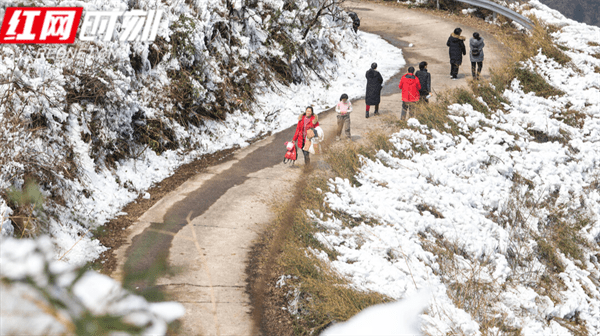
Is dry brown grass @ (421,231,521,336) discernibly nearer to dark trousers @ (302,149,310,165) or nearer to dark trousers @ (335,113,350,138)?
dark trousers @ (302,149,310,165)

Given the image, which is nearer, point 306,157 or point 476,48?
point 306,157

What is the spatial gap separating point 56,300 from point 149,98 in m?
11.6

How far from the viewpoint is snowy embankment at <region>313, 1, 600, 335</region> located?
7.15 m

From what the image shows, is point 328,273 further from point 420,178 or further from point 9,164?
point 9,164

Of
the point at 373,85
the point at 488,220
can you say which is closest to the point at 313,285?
the point at 488,220

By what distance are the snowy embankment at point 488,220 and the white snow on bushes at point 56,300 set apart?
5.42 metres

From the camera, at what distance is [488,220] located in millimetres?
9398

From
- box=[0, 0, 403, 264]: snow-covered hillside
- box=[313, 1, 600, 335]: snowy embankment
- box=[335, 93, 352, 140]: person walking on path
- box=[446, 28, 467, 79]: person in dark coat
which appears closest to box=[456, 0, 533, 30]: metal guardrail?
box=[446, 28, 467, 79]: person in dark coat

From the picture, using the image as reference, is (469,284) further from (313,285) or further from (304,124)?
(304,124)

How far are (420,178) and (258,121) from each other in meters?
6.21

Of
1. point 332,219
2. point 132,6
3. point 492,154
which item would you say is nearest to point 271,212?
point 332,219

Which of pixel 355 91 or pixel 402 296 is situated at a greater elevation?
pixel 355 91

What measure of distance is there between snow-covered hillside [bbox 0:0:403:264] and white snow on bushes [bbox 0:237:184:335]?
421cm

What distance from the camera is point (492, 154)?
1123cm
